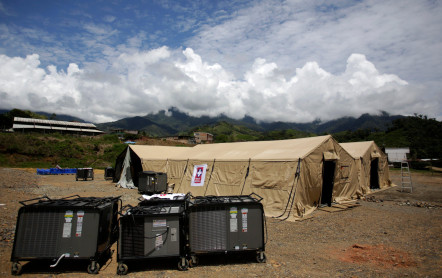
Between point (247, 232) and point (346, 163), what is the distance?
31.5 ft

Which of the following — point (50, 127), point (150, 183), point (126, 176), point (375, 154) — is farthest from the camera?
point (50, 127)

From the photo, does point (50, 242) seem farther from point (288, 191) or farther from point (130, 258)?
point (288, 191)

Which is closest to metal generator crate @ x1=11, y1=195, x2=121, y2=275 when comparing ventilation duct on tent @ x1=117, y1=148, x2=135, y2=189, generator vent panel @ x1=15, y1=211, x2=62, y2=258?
generator vent panel @ x1=15, y1=211, x2=62, y2=258

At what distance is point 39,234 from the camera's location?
450cm

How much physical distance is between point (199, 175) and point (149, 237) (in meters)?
9.02

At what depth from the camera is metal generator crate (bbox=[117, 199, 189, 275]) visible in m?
4.66

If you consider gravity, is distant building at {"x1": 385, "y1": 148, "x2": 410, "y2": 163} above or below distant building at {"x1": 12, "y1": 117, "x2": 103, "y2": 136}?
below

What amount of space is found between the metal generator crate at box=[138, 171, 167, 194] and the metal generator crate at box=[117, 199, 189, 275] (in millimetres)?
10417

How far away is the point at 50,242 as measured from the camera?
178 inches

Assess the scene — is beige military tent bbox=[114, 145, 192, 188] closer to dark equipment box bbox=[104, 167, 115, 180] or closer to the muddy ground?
dark equipment box bbox=[104, 167, 115, 180]

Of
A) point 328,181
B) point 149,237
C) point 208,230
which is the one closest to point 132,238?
point 149,237

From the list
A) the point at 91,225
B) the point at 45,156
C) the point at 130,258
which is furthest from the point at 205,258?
the point at 45,156

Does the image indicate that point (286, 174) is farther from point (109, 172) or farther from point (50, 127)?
point (50, 127)

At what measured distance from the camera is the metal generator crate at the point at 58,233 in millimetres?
4465
